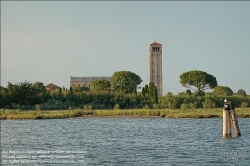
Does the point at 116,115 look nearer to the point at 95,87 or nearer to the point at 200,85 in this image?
the point at 200,85

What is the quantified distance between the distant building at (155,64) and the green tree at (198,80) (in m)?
27.8

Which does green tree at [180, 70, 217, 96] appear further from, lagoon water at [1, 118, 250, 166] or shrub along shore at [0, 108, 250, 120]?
lagoon water at [1, 118, 250, 166]

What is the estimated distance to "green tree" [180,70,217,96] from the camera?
240 feet

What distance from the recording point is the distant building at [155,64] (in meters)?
104

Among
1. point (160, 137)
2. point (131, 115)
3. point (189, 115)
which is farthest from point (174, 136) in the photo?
point (131, 115)

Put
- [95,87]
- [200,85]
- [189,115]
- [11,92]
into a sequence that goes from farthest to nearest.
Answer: [95,87] → [200,85] → [11,92] → [189,115]

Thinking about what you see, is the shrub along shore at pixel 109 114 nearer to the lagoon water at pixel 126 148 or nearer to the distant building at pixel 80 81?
the lagoon water at pixel 126 148

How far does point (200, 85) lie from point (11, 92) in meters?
36.4

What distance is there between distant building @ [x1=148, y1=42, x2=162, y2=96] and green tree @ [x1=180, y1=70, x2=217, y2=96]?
27.8m

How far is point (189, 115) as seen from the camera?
37156 millimetres

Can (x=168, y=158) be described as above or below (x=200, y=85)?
below

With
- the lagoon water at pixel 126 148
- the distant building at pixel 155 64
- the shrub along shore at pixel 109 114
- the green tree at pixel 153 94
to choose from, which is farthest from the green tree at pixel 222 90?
the lagoon water at pixel 126 148

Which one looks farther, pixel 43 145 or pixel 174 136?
pixel 174 136

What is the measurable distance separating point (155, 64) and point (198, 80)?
33.1 m
